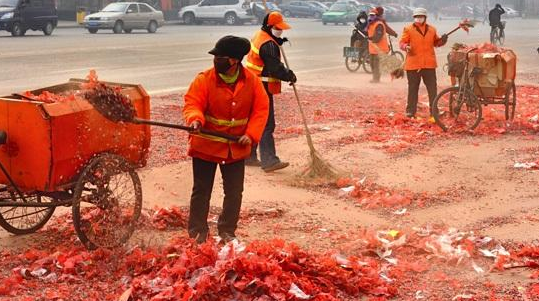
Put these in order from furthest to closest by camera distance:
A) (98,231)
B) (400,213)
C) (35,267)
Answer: (400,213) → (98,231) → (35,267)

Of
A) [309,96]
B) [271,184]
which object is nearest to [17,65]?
[309,96]

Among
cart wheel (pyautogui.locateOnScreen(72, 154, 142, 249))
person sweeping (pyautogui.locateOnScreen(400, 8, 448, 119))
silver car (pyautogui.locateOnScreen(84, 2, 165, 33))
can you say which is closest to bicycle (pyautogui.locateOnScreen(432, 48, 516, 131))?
person sweeping (pyautogui.locateOnScreen(400, 8, 448, 119))

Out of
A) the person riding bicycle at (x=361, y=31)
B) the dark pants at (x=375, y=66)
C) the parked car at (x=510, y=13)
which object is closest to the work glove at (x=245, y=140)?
the dark pants at (x=375, y=66)

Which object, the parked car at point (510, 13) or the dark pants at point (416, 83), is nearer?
the dark pants at point (416, 83)

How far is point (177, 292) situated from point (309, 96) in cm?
1150

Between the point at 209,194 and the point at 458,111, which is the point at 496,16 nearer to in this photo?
the point at 458,111

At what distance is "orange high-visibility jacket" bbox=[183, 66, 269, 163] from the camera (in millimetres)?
6191

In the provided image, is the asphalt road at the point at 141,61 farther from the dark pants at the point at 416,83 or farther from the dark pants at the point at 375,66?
the dark pants at the point at 416,83

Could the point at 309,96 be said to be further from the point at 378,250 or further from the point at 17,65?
the point at 378,250

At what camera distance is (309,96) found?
1639 cm

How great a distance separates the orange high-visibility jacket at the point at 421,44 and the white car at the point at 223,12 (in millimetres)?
36792

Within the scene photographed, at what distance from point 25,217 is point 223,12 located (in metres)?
43.4

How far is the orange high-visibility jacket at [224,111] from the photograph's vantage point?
20.3 ft

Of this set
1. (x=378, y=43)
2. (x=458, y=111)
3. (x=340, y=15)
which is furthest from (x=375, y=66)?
(x=340, y=15)
